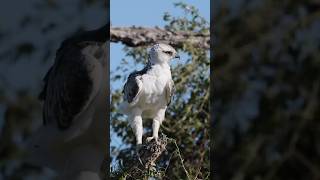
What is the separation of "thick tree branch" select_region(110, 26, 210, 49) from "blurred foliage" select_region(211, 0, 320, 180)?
1.49 m

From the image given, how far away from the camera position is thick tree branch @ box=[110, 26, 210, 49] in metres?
3.25

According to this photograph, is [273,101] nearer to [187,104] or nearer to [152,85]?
[152,85]

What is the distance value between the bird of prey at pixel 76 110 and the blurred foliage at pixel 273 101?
0.84 feet

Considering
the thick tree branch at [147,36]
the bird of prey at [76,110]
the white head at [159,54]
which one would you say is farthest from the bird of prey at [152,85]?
the thick tree branch at [147,36]

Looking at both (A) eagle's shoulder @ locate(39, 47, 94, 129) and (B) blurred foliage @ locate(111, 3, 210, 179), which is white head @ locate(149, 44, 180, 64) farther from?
(B) blurred foliage @ locate(111, 3, 210, 179)

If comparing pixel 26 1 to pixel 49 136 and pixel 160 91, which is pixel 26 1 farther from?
pixel 160 91

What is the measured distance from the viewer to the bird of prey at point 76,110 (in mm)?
1773

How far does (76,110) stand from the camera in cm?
180

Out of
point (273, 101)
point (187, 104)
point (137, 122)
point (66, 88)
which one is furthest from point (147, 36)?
point (273, 101)

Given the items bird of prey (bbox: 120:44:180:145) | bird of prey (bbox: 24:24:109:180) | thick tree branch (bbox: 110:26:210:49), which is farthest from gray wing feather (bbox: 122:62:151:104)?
thick tree branch (bbox: 110:26:210:49)

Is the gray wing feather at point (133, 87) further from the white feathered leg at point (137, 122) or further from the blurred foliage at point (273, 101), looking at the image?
the blurred foliage at point (273, 101)

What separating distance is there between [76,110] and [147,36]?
1490 millimetres

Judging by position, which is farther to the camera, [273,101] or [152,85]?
[152,85]

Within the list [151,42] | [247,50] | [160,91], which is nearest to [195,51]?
[151,42]
